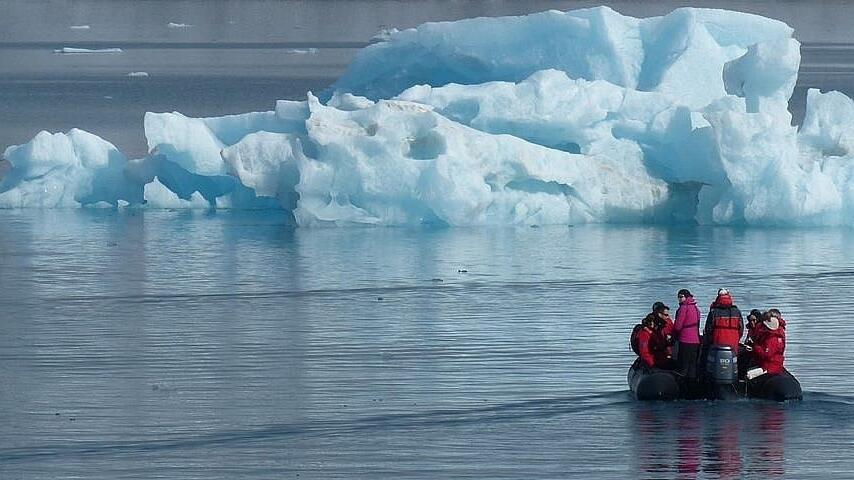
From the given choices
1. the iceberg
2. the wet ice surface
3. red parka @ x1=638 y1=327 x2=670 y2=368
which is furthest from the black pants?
the iceberg

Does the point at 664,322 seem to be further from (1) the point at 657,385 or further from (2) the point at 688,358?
(1) the point at 657,385

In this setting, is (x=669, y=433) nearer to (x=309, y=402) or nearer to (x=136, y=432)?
(x=309, y=402)

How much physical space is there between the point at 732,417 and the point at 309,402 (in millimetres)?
2550

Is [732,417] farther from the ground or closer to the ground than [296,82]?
closer to the ground

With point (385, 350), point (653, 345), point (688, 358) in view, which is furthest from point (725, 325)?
point (385, 350)

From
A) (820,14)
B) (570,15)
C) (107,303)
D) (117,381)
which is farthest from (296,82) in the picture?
(820,14)

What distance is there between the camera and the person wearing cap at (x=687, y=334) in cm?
1059

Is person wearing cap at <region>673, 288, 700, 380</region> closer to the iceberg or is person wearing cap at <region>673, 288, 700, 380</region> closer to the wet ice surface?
the wet ice surface

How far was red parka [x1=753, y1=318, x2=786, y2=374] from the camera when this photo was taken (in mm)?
10594

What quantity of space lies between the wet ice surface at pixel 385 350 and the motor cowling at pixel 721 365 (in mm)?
169

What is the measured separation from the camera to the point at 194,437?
9.92 meters

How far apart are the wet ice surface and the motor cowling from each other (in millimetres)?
169

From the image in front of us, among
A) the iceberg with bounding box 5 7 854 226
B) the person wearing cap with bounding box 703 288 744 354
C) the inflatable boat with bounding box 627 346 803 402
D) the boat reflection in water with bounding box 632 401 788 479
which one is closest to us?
the boat reflection in water with bounding box 632 401 788 479

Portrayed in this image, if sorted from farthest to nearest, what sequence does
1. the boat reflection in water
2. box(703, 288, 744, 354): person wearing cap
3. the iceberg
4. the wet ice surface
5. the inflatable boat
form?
the iceberg, the inflatable boat, box(703, 288, 744, 354): person wearing cap, the wet ice surface, the boat reflection in water
